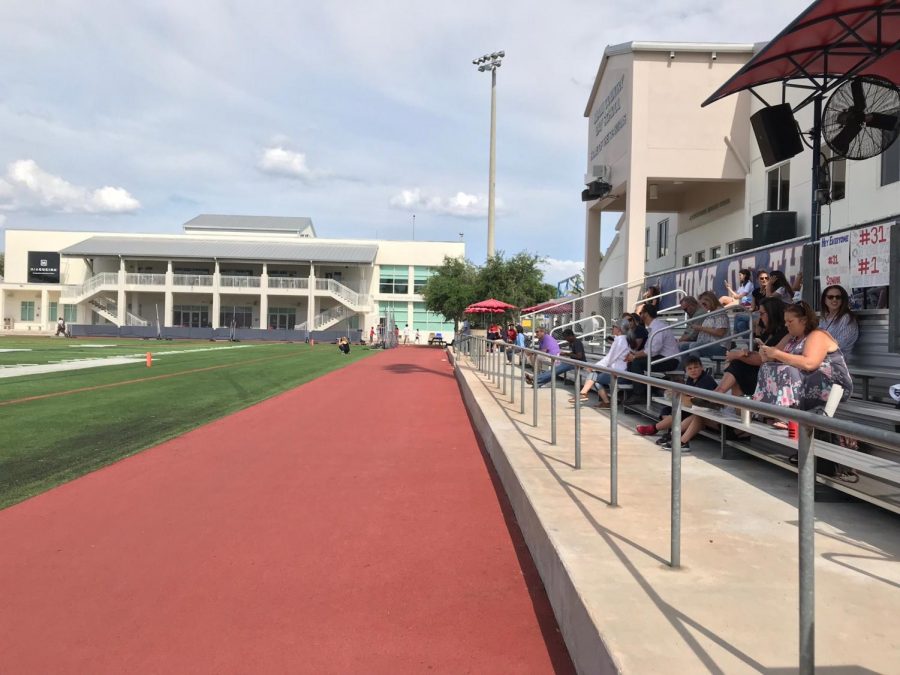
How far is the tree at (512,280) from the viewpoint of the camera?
4022cm

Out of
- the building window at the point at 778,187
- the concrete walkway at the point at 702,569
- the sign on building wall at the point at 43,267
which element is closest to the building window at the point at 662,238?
the building window at the point at 778,187

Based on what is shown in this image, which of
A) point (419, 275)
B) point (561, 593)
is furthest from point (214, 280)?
point (561, 593)

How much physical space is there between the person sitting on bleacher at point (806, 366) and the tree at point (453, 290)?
37.1 metres

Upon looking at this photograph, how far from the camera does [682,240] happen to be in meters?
25.0

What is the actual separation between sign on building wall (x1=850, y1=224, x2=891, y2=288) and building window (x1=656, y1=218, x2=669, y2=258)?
837 inches

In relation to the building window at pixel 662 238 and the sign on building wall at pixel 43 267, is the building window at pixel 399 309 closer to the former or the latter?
the sign on building wall at pixel 43 267

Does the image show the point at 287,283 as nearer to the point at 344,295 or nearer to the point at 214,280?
the point at 344,295

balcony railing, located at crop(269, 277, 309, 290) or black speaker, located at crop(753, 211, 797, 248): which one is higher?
balcony railing, located at crop(269, 277, 309, 290)

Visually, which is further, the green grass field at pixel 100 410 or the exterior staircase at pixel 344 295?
the exterior staircase at pixel 344 295

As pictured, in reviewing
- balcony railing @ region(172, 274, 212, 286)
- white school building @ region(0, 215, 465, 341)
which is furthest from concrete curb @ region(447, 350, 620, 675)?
balcony railing @ region(172, 274, 212, 286)

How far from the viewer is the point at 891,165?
1301cm

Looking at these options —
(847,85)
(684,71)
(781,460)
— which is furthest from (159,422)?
(684,71)

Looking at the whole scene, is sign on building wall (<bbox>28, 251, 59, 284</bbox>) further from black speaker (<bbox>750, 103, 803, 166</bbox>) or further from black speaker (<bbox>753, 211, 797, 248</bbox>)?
black speaker (<bbox>750, 103, 803, 166</bbox>)

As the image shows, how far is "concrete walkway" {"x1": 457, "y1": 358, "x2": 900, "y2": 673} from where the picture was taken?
2.66 metres
